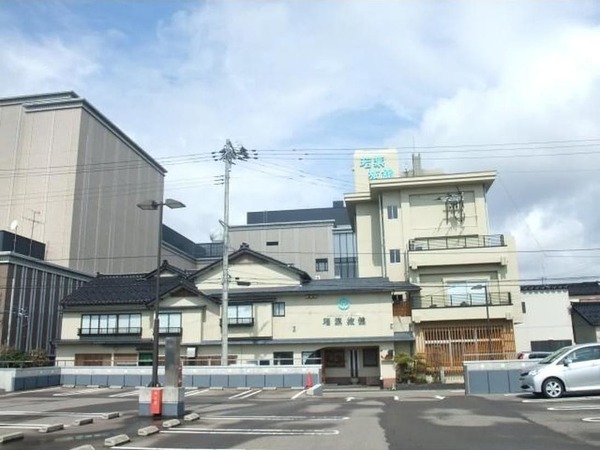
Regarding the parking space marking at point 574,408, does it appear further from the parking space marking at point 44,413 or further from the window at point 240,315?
the window at point 240,315

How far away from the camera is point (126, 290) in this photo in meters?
41.7

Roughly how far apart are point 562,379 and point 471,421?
5495 millimetres

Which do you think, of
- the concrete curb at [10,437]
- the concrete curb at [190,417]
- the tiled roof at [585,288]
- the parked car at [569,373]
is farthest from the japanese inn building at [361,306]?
the concrete curb at [10,437]

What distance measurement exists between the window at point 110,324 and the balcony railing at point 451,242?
20124 millimetres

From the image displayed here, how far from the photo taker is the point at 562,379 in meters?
16.5

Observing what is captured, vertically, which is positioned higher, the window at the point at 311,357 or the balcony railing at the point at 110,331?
the balcony railing at the point at 110,331

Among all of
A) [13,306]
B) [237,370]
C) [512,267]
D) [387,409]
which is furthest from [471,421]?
[13,306]

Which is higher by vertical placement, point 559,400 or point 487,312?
point 487,312

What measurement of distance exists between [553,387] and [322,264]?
5702cm

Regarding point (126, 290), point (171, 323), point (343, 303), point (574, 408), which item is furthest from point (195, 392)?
point (126, 290)

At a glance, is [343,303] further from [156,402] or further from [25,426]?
[25,426]

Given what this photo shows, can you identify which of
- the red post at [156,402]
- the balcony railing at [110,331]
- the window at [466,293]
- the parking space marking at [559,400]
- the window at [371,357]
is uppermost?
the window at [466,293]

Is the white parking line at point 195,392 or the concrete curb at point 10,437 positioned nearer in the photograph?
the concrete curb at point 10,437

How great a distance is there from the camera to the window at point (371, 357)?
38.1m
